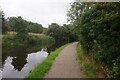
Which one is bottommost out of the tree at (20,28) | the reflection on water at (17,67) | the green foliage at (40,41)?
the reflection on water at (17,67)

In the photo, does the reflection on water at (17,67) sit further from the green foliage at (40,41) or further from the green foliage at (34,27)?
the green foliage at (34,27)

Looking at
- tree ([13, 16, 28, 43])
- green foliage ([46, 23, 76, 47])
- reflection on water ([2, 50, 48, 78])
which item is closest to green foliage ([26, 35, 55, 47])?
green foliage ([46, 23, 76, 47])

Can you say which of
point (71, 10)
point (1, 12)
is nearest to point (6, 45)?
Result: point (1, 12)

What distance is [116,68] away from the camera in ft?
32.1

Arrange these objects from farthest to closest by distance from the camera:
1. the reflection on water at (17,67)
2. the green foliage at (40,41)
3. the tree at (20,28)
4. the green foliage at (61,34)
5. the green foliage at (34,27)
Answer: the green foliage at (34,27)
the green foliage at (61,34)
the green foliage at (40,41)
the tree at (20,28)
the reflection on water at (17,67)

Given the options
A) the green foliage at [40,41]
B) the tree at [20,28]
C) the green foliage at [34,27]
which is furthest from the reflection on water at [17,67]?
the green foliage at [34,27]

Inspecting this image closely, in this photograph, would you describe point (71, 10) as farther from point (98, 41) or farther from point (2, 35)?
point (98, 41)

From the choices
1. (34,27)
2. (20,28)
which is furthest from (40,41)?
(34,27)

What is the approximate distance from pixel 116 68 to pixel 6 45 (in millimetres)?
37685

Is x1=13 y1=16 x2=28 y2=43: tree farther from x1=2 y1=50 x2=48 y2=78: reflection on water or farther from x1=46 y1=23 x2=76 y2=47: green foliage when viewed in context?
x1=2 y1=50 x2=48 y2=78: reflection on water

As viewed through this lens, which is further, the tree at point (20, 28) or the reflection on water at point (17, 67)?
the tree at point (20, 28)

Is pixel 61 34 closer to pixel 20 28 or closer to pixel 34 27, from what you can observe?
pixel 20 28

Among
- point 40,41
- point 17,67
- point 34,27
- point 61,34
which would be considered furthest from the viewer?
point 34,27

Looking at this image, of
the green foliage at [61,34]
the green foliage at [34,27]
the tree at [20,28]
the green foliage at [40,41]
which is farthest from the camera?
the green foliage at [34,27]
